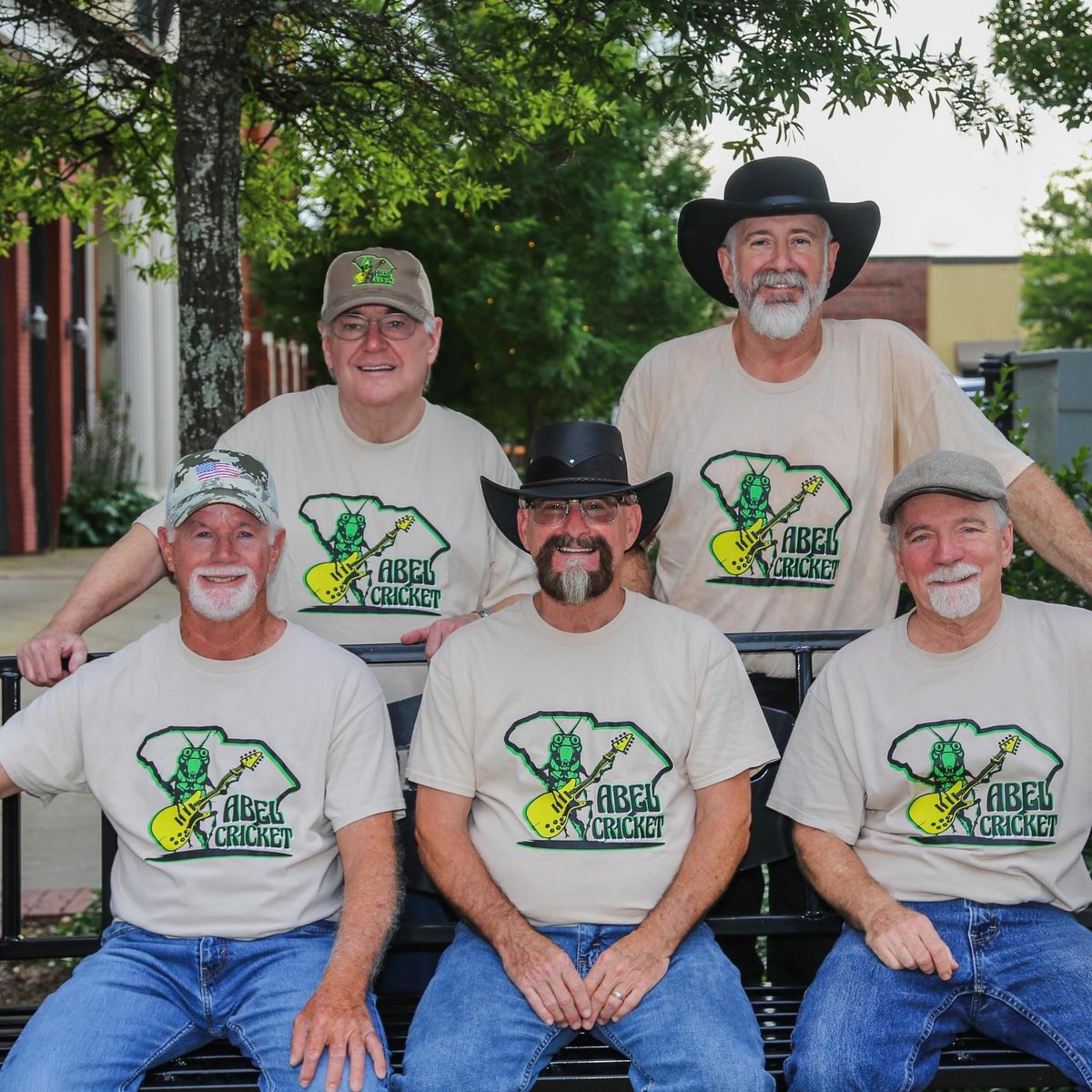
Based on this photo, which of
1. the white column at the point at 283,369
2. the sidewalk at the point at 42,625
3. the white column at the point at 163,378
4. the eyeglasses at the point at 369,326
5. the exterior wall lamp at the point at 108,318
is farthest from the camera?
the white column at the point at 283,369

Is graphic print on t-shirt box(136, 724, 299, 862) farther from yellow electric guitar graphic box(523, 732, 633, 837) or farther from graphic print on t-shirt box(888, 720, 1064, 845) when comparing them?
graphic print on t-shirt box(888, 720, 1064, 845)

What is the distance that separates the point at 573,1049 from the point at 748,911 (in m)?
0.93

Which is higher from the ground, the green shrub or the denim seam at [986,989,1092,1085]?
the green shrub

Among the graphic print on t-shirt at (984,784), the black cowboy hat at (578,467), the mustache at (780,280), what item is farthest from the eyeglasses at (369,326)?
the graphic print on t-shirt at (984,784)

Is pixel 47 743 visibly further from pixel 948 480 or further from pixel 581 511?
pixel 948 480

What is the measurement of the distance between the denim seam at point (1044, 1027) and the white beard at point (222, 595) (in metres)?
1.85

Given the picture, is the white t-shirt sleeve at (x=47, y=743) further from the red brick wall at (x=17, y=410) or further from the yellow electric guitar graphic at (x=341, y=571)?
the red brick wall at (x=17, y=410)

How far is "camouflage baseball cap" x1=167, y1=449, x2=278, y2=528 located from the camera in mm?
3283

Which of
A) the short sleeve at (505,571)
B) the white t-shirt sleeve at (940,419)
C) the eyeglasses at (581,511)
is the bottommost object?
the short sleeve at (505,571)

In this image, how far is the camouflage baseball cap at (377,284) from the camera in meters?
3.92

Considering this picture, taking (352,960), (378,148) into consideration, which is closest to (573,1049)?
(352,960)

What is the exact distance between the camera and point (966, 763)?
321 centimetres

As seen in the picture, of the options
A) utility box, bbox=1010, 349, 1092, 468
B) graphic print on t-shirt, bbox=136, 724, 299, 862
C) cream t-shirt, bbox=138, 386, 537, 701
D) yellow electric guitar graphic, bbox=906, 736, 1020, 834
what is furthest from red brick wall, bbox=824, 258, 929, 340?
graphic print on t-shirt, bbox=136, 724, 299, 862

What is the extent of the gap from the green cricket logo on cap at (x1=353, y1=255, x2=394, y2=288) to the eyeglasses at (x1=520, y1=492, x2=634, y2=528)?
0.93 meters
